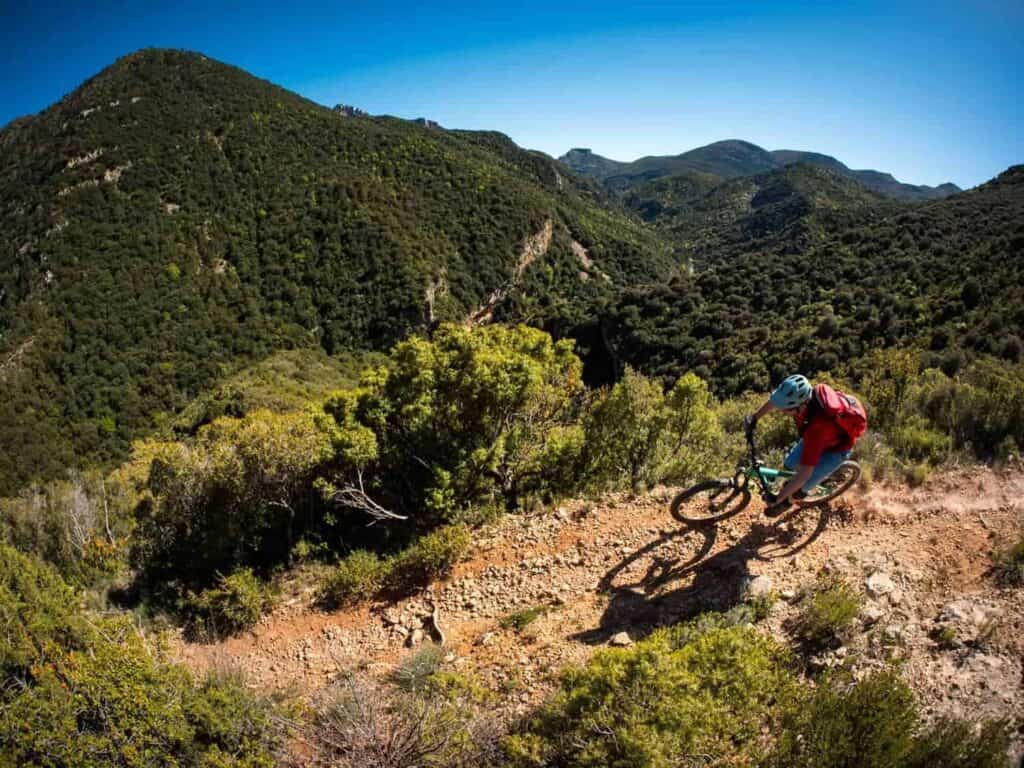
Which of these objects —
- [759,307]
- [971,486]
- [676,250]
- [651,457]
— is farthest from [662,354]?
[676,250]

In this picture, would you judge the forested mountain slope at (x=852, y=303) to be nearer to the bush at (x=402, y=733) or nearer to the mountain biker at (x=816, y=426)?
the mountain biker at (x=816, y=426)

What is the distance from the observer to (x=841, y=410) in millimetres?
5328

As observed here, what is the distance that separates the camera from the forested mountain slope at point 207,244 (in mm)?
52531

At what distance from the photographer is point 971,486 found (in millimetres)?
6480

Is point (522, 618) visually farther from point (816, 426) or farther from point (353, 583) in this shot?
point (816, 426)

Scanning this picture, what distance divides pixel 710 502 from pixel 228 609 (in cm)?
802

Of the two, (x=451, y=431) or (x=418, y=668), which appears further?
(x=451, y=431)

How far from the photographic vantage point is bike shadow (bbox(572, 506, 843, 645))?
5.91 m

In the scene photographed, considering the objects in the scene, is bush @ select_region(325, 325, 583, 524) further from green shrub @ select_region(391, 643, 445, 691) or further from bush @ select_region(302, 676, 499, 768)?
bush @ select_region(302, 676, 499, 768)

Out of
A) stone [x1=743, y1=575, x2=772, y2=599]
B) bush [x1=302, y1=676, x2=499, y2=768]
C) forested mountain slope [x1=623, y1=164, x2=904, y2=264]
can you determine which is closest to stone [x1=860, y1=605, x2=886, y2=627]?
stone [x1=743, y1=575, x2=772, y2=599]

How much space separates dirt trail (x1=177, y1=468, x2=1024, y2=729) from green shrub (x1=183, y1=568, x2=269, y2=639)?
28 cm

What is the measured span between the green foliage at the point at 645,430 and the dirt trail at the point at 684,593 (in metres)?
2.13

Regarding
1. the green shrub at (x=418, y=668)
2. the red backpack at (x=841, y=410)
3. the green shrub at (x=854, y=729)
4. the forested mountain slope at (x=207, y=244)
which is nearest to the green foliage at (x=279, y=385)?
the forested mountain slope at (x=207, y=244)

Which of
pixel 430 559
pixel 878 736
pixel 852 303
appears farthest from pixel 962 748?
pixel 852 303
